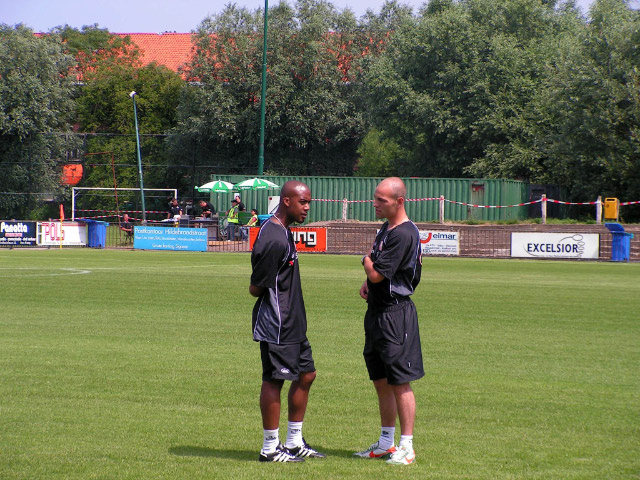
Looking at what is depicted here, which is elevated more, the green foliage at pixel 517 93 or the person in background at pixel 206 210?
the green foliage at pixel 517 93

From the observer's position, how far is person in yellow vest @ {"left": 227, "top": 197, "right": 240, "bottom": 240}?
3662 centimetres

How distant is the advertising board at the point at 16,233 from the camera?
34.8 meters

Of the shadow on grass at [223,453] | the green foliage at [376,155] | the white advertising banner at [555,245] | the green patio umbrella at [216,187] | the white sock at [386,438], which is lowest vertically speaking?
the shadow on grass at [223,453]

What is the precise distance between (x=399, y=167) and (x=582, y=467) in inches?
2188

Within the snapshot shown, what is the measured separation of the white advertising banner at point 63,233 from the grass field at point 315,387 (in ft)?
61.2

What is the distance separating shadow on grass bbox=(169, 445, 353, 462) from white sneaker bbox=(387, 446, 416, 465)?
1.18 feet

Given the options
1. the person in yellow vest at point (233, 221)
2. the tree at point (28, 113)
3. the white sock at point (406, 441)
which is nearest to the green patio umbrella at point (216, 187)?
the person in yellow vest at point (233, 221)

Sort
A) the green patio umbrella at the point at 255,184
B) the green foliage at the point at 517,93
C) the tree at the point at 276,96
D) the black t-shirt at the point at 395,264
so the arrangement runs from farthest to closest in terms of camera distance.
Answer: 1. the tree at the point at 276,96
2. the green foliage at the point at 517,93
3. the green patio umbrella at the point at 255,184
4. the black t-shirt at the point at 395,264

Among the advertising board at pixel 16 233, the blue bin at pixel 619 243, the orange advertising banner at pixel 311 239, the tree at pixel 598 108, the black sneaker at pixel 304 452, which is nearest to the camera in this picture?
the black sneaker at pixel 304 452

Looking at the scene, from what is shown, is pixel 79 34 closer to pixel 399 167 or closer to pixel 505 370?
pixel 399 167

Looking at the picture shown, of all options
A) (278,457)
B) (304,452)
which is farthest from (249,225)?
(278,457)

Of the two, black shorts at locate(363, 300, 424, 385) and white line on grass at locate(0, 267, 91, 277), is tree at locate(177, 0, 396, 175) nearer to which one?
white line on grass at locate(0, 267, 91, 277)

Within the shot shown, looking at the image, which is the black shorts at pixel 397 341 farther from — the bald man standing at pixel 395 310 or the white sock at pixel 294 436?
the white sock at pixel 294 436

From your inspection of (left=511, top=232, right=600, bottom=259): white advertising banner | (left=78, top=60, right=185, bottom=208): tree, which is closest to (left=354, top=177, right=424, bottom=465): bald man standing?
(left=511, top=232, right=600, bottom=259): white advertising banner
